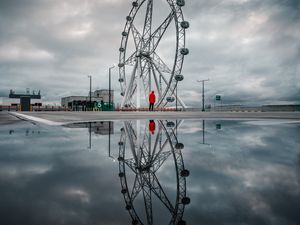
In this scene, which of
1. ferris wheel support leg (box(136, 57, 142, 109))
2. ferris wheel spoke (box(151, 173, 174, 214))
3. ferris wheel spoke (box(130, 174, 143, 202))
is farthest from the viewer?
ferris wheel support leg (box(136, 57, 142, 109))

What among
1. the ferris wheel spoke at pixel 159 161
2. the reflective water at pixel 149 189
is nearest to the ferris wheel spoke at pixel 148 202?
the reflective water at pixel 149 189

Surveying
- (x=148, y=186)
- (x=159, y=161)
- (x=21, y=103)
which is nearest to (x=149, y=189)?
(x=148, y=186)

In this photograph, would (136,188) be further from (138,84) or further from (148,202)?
(138,84)

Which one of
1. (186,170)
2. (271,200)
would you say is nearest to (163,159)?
(186,170)

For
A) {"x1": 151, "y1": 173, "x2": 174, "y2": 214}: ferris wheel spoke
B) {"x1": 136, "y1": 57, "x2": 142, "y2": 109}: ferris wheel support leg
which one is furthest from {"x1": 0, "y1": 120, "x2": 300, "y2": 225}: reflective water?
{"x1": 136, "y1": 57, "x2": 142, "y2": 109}: ferris wheel support leg

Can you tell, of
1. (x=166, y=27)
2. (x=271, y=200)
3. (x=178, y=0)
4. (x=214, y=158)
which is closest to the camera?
(x=271, y=200)

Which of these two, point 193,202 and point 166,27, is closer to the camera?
point 193,202

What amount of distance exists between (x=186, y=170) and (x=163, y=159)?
20.3 inches

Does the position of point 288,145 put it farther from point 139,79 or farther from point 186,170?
point 139,79

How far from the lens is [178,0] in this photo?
2912cm

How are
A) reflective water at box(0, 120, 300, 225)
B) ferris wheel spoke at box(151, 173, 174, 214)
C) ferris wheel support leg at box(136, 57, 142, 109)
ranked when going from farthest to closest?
ferris wheel support leg at box(136, 57, 142, 109), ferris wheel spoke at box(151, 173, 174, 214), reflective water at box(0, 120, 300, 225)

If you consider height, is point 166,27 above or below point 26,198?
above

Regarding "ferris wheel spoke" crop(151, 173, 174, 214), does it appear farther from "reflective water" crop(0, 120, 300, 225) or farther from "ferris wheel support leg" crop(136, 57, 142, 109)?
"ferris wheel support leg" crop(136, 57, 142, 109)

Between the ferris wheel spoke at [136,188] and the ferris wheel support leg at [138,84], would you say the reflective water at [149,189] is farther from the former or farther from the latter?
the ferris wheel support leg at [138,84]
